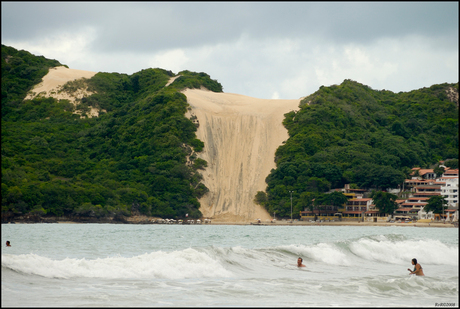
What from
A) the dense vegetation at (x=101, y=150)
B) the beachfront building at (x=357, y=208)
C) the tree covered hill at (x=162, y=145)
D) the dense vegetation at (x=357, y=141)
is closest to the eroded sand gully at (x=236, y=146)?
the tree covered hill at (x=162, y=145)

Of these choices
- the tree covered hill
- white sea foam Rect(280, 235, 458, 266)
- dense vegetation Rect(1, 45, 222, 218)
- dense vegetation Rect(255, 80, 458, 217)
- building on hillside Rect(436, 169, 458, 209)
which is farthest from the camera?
dense vegetation Rect(255, 80, 458, 217)

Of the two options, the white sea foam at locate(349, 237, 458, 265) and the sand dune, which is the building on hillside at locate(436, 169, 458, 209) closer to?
the white sea foam at locate(349, 237, 458, 265)

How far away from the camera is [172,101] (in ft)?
383

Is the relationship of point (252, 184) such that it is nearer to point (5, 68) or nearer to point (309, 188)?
point (309, 188)

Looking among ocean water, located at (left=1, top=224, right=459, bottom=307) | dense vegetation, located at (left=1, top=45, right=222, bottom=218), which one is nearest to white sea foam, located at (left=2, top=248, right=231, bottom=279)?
ocean water, located at (left=1, top=224, right=459, bottom=307)

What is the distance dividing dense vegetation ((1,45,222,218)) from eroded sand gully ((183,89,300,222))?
12.9ft

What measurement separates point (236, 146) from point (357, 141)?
1000 inches

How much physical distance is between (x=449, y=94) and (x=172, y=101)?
6597cm

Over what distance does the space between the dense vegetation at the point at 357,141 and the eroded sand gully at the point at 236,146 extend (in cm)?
355

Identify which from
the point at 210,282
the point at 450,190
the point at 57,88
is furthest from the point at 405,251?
the point at 57,88

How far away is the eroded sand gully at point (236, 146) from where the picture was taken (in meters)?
103

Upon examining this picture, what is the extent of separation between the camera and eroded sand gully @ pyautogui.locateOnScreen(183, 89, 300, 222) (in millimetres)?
102875

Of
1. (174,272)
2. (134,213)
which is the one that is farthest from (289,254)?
(134,213)

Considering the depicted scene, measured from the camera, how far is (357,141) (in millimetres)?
111688
